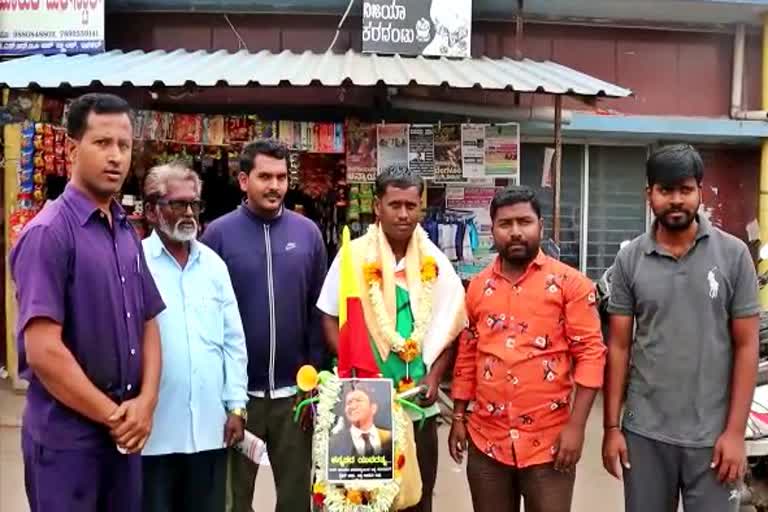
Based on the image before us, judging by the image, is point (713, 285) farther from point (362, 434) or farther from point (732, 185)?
point (732, 185)

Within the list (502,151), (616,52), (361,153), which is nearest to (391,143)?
(361,153)

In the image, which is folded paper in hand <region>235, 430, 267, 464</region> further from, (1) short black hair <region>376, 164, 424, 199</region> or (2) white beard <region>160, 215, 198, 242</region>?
(1) short black hair <region>376, 164, 424, 199</region>

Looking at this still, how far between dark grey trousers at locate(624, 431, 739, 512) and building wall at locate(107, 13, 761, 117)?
5101 millimetres

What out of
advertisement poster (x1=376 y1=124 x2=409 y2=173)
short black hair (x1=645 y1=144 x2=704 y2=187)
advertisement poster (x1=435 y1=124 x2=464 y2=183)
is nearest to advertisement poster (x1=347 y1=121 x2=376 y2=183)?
advertisement poster (x1=376 y1=124 x2=409 y2=173)

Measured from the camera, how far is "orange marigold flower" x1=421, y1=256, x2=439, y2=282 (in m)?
3.22

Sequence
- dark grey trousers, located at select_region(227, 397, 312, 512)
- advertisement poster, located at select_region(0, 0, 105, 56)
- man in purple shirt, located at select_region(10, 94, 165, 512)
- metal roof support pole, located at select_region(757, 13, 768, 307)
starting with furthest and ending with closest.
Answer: metal roof support pole, located at select_region(757, 13, 768, 307), advertisement poster, located at select_region(0, 0, 105, 56), dark grey trousers, located at select_region(227, 397, 312, 512), man in purple shirt, located at select_region(10, 94, 165, 512)

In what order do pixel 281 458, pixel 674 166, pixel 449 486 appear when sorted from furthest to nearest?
pixel 449 486 → pixel 281 458 → pixel 674 166

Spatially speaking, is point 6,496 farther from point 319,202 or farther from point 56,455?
point 319,202

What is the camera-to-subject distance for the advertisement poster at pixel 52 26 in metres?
7.39

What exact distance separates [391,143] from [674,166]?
414cm

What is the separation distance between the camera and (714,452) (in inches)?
113

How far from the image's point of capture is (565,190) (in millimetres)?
8242

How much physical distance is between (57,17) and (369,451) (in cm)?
609

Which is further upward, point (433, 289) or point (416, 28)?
point (416, 28)
